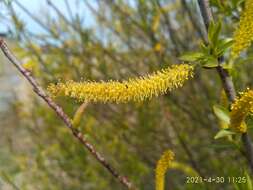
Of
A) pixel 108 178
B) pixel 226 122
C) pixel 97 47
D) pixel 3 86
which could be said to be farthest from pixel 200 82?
pixel 3 86

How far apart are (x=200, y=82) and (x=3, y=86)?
3.30 m

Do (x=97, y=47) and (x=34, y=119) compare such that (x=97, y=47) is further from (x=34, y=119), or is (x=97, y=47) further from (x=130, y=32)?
(x=34, y=119)

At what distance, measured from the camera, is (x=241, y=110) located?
1.02 meters

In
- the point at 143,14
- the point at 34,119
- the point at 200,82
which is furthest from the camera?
the point at 34,119

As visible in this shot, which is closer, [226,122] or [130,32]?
[226,122]

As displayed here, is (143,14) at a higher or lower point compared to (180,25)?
lower

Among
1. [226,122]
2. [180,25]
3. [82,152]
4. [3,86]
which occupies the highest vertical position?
[3,86]

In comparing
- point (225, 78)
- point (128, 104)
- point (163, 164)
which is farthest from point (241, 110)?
point (128, 104)

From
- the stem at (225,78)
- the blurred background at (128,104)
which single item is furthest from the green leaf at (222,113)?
the blurred background at (128,104)

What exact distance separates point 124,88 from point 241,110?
25 centimetres

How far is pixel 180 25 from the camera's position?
3924 mm

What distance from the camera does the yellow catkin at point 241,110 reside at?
39.0 inches

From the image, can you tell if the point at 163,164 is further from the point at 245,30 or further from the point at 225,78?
the point at 245,30

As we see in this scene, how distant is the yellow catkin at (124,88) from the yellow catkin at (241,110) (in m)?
0.13
